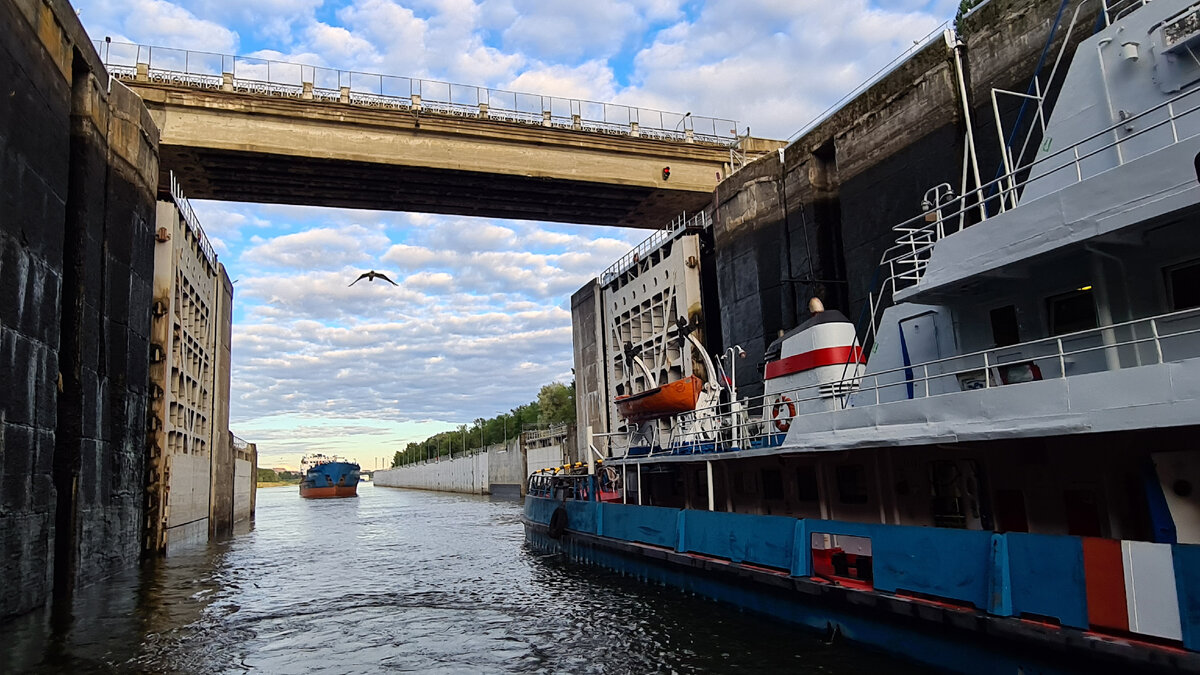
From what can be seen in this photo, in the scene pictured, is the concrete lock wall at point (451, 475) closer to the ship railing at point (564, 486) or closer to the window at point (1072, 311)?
the ship railing at point (564, 486)

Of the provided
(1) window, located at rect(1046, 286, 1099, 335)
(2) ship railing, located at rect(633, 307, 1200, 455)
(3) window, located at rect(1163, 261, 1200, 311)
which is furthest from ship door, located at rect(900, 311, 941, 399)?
(3) window, located at rect(1163, 261, 1200, 311)

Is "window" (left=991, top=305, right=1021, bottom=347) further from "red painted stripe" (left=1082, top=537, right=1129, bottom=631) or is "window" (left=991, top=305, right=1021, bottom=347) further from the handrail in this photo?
the handrail

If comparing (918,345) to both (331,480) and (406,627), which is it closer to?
(406,627)

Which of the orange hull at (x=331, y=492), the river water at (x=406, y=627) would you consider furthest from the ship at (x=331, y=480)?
the river water at (x=406, y=627)

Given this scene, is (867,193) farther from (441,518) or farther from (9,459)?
(441,518)

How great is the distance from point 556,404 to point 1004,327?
261 ft

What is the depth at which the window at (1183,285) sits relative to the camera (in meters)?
8.54

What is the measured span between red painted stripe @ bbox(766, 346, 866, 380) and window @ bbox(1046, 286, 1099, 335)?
4.09 m

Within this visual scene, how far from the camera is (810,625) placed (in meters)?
12.3

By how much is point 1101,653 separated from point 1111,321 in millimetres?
3935

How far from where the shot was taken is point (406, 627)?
1478cm

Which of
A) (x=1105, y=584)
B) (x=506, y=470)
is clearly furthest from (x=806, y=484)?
(x=506, y=470)

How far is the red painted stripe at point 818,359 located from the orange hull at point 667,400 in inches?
202

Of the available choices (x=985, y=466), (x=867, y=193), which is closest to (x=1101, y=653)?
(x=985, y=466)
